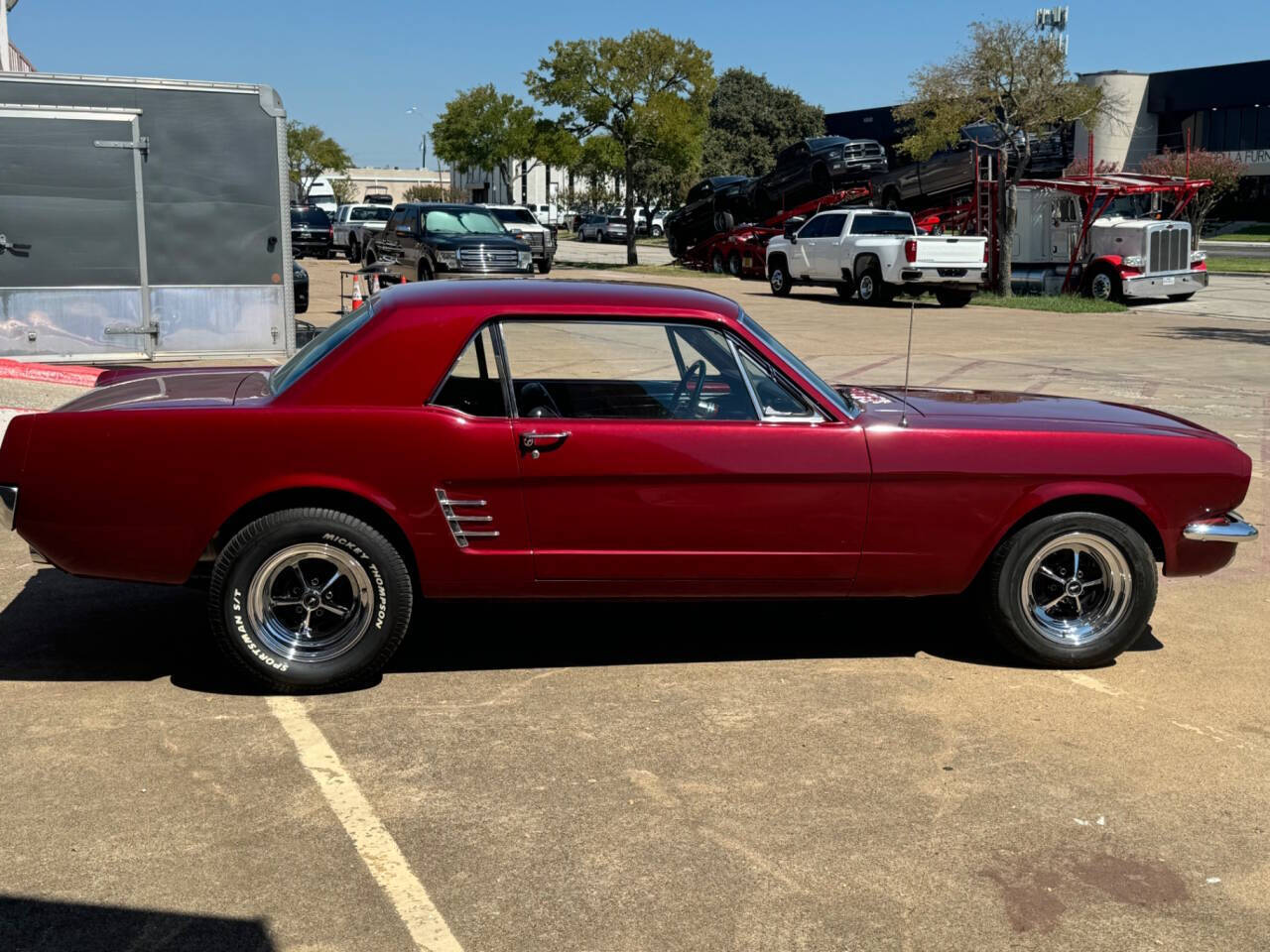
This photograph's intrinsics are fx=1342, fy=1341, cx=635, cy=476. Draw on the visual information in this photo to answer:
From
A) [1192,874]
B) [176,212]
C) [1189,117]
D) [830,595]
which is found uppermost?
[1189,117]

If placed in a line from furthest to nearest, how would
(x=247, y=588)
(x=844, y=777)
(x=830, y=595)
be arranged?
1. (x=830, y=595)
2. (x=247, y=588)
3. (x=844, y=777)

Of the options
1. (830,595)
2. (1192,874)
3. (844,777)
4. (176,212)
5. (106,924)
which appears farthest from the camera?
(176,212)

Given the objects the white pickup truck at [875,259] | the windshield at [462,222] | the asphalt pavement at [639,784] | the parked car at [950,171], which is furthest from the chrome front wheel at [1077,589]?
the parked car at [950,171]

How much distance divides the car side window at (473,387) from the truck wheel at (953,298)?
22.3 metres

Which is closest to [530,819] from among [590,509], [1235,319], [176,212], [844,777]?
[844,777]

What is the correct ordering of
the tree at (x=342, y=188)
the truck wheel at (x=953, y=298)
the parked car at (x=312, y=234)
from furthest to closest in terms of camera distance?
the tree at (x=342, y=188), the parked car at (x=312, y=234), the truck wheel at (x=953, y=298)

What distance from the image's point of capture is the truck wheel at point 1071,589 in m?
5.24

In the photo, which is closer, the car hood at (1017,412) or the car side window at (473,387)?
the car side window at (473,387)

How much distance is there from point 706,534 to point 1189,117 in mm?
71960

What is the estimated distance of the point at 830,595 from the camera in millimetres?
5234

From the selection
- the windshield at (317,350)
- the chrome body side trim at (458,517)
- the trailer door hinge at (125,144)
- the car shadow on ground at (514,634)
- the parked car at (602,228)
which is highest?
the parked car at (602,228)

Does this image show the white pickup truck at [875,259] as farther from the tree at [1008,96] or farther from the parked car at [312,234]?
the parked car at [312,234]

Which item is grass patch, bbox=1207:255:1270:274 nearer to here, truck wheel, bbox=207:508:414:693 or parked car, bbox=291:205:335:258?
parked car, bbox=291:205:335:258

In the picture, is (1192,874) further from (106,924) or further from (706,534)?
(106,924)
